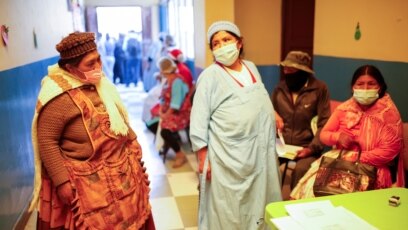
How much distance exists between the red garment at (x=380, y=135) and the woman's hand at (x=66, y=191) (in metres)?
1.46

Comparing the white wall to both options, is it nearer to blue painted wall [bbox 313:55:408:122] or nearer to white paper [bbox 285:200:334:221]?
white paper [bbox 285:200:334:221]

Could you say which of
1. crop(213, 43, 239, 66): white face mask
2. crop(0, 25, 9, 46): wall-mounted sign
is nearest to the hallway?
crop(213, 43, 239, 66): white face mask

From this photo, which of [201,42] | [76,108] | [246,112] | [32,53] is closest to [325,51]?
[201,42]

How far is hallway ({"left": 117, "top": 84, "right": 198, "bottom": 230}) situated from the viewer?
267 cm

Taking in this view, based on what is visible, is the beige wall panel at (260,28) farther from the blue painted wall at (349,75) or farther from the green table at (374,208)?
the green table at (374,208)

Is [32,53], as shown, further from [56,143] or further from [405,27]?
[405,27]

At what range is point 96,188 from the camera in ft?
5.22

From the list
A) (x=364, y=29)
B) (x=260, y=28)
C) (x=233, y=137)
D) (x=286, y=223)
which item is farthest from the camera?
(x=260, y=28)

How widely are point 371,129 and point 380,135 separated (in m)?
0.06

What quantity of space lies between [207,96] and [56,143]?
77 cm

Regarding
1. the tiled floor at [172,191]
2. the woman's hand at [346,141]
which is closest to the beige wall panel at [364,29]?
the woman's hand at [346,141]

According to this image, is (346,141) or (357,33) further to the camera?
(357,33)

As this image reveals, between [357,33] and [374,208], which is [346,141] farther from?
[357,33]

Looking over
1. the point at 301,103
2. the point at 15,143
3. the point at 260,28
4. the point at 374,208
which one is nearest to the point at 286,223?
the point at 374,208
